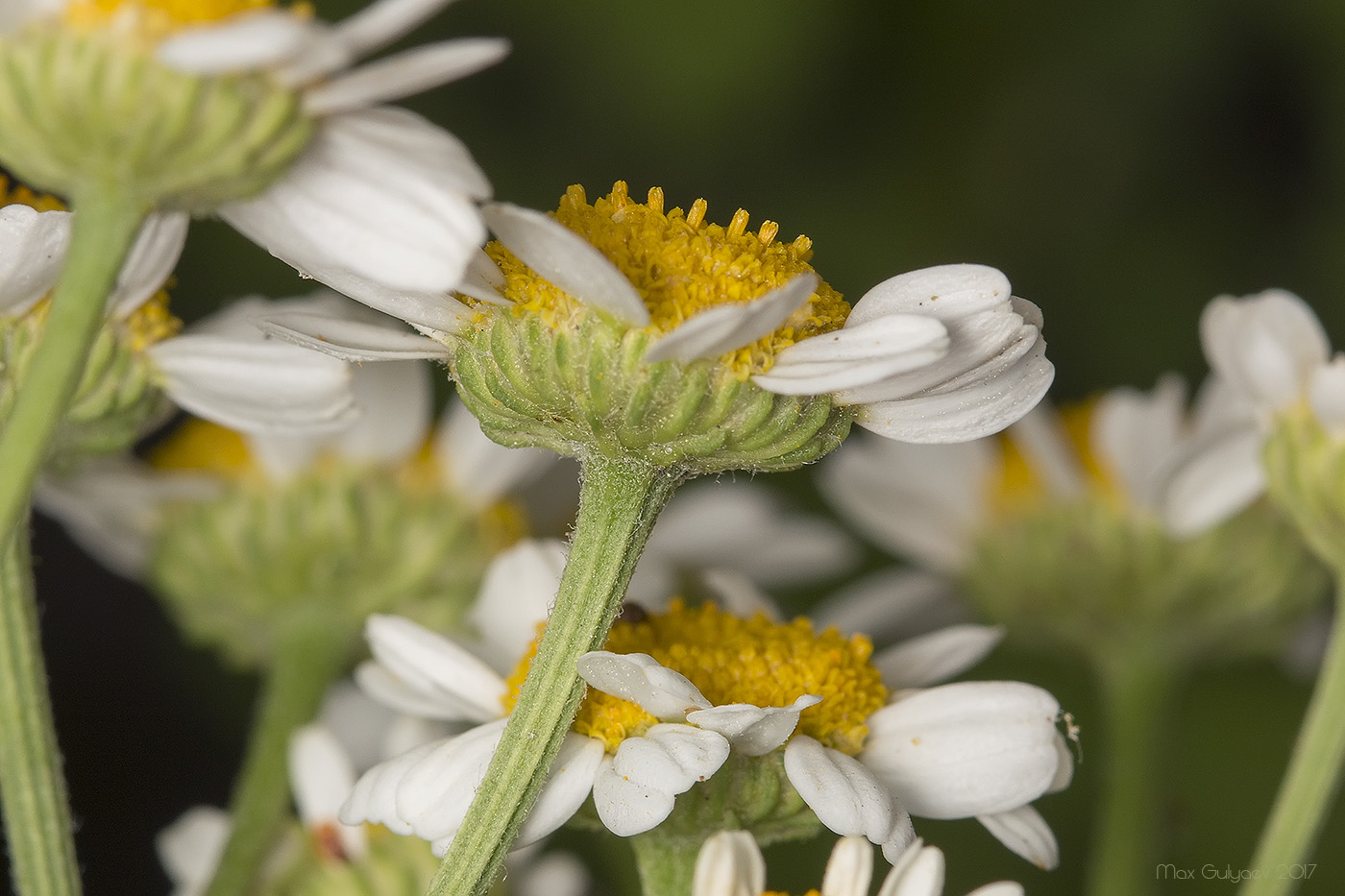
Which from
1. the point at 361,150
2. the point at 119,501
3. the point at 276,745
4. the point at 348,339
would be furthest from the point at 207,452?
the point at 361,150

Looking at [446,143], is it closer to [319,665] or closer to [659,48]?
[319,665]

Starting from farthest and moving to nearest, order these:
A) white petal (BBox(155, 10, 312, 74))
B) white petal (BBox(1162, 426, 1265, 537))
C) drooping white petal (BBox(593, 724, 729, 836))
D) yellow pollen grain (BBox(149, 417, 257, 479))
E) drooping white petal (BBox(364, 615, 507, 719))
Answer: yellow pollen grain (BBox(149, 417, 257, 479))
white petal (BBox(1162, 426, 1265, 537))
drooping white petal (BBox(364, 615, 507, 719))
drooping white petal (BBox(593, 724, 729, 836))
white petal (BBox(155, 10, 312, 74))

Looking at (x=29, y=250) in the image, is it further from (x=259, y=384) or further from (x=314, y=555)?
(x=314, y=555)

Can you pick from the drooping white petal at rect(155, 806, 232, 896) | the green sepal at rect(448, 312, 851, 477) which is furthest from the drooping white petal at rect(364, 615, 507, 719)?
the drooping white petal at rect(155, 806, 232, 896)

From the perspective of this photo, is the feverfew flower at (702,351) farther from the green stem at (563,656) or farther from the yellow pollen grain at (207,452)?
the yellow pollen grain at (207,452)

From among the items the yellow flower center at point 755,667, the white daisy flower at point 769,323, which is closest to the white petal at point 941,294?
the white daisy flower at point 769,323

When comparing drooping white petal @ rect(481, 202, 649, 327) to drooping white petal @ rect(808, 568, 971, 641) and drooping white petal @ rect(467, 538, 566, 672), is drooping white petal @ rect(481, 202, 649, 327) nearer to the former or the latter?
drooping white petal @ rect(467, 538, 566, 672)

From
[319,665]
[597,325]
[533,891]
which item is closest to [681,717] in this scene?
[597,325]
